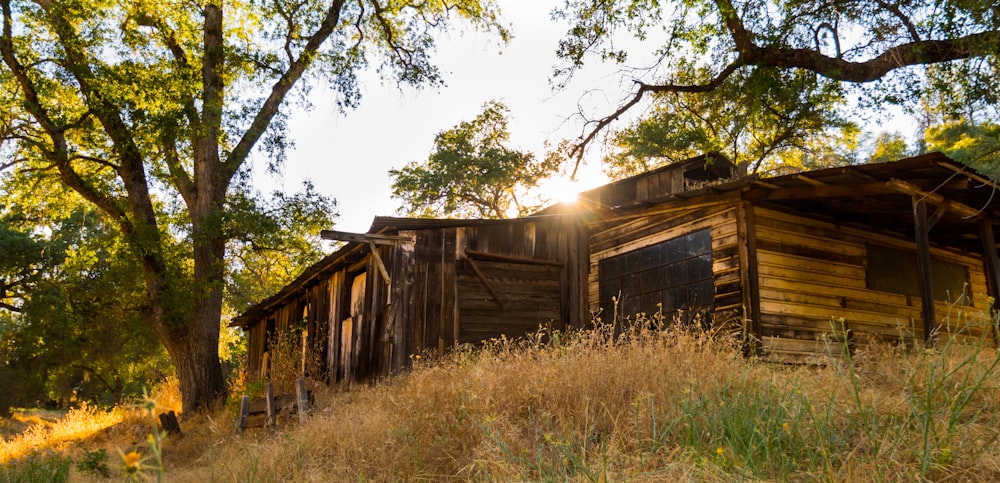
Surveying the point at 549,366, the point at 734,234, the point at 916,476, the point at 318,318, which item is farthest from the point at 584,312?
the point at 916,476

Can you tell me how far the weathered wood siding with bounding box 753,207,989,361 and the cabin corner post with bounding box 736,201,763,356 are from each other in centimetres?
14

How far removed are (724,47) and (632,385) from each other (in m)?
8.37

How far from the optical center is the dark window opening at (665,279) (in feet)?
38.4

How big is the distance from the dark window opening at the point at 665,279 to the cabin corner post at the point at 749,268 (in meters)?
0.72

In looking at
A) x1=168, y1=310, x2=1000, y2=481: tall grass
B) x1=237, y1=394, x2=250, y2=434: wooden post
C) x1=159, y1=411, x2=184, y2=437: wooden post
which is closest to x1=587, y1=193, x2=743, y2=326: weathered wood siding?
x1=168, y1=310, x2=1000, y2=481: tall grass

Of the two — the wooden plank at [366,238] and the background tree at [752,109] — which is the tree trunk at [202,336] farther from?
the background tree at [752,109]

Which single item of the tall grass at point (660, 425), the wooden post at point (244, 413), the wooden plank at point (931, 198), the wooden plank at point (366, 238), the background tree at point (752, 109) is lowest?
the wooden post at point (244, 413)

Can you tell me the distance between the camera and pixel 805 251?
11672 mm

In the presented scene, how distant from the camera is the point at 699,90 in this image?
1305 centimetres

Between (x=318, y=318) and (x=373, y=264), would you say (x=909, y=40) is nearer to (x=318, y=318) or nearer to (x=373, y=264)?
(x=373, y=264)

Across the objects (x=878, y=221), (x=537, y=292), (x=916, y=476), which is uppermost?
(x=878, y=221)

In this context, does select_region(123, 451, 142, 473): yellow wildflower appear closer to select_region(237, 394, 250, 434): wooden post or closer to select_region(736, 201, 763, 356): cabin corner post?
select_region(237, 394, 250, 434): wooden post

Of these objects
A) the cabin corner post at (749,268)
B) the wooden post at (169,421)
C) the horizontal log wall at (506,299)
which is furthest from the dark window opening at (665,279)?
the wooden post at (169,421)

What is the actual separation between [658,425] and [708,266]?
7.13 m
